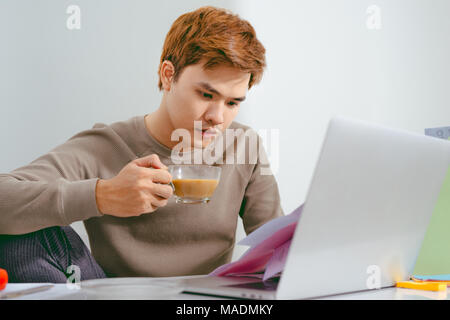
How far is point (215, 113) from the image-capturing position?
1229 mm

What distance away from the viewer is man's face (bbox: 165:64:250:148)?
1209 millimetres

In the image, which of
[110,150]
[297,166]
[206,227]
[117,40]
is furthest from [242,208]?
[117,40]

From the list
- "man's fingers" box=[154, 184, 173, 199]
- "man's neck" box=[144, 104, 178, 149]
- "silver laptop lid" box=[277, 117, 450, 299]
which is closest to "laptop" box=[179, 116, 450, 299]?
"silver laptop lid" box=[277, 117, 450, 299]

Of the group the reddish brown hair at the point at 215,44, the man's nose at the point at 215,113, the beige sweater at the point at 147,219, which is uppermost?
the reddish brown hair at the point at 215,44

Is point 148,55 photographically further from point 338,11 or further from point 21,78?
point 338,11

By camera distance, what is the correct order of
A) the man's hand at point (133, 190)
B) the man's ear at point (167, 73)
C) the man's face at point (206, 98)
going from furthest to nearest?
the man's ear at point (167, 73) < the man's face at point (206, 98) < the man's hand at point (133, 190)

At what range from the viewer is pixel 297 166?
213 cm

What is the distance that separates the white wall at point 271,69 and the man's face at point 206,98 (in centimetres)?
72

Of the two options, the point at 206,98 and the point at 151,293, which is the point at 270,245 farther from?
the point at 206,98

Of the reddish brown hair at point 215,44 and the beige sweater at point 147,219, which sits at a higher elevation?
the reddish brown hair at point 215,44

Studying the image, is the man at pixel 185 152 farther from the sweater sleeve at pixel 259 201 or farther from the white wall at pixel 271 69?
the white wall at pixel 271 69

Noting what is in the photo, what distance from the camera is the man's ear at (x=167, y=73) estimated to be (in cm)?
136

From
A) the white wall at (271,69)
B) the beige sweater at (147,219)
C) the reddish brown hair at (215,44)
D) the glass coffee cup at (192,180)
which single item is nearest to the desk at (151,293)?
the glass coffee cup at (192,180)

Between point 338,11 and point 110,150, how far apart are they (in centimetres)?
138
